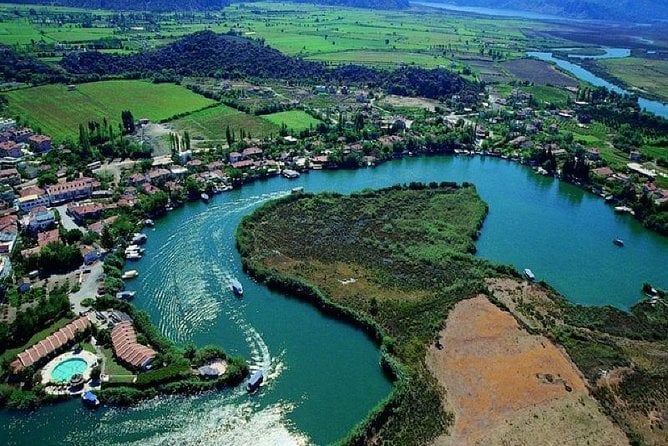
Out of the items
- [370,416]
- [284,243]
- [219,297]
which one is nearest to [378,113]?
[284,243]

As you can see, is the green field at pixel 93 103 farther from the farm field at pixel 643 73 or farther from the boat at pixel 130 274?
the farm field at pixel 643 73

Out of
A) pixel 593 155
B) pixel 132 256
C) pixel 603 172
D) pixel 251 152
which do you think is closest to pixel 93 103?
pixel 251 152

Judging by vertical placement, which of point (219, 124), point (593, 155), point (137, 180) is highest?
point (219, 124)

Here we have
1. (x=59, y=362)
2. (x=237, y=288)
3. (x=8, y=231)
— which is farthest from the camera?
(x=8, y=231)

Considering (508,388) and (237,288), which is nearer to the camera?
(508,388)

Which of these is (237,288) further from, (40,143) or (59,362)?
(40,143)

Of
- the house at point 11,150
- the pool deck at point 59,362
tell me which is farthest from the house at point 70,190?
the pool deck at point 59,362

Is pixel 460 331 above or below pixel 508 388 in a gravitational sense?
above

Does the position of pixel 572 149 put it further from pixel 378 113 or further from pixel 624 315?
pixel 624 315
